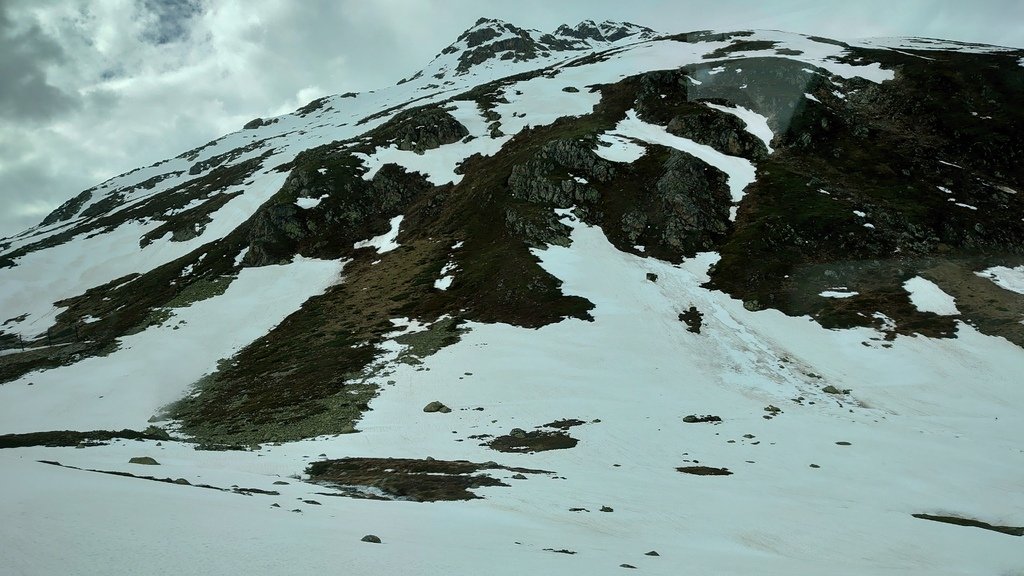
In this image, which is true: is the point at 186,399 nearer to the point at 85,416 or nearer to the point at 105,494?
the point at 85,416

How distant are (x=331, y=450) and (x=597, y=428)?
16925 millimetres

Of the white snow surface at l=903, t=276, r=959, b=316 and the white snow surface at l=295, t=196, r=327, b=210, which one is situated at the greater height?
the white snow surface at l=295, t=196, r=327, b=210

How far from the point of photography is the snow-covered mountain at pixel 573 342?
15.6m

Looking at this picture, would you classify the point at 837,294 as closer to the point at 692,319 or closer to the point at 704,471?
the point at 692,319

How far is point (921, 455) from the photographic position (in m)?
28.4

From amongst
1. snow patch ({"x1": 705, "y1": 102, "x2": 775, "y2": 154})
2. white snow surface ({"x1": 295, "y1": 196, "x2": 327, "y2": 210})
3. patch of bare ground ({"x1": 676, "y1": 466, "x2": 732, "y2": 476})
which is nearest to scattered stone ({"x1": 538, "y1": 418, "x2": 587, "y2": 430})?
patch of bare ground ({"x1": 676, "y1": 466, "x2": 732, "y2": 476})

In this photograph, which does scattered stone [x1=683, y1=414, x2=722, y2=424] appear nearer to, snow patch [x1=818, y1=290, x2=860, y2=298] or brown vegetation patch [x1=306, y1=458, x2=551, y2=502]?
brown vegetation patch [x1=306, y1=458, x2=551, y2=502]

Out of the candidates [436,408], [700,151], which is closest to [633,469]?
[436,408]

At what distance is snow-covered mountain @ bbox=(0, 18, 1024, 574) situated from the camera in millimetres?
15617

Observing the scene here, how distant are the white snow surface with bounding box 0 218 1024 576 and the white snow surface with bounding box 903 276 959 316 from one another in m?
5.57

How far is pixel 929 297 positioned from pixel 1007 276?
12.6m

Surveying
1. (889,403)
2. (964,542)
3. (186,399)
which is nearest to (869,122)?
(889,403)

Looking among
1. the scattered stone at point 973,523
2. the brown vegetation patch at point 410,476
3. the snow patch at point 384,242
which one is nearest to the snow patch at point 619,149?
the snow patch at point 384,242

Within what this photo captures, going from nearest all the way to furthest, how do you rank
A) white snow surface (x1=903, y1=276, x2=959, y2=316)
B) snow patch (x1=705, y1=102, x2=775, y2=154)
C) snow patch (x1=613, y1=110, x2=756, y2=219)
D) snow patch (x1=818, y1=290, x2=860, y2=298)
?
white snow surface (x1=903, y1=276, x2=959, y2=316) < snow patch (x1=818, y1=290, x2=860, y2=298) < snow patch (x1=613, y1=110, x2=756, y2=219) < snow patch (x1=705, y1=102, x2=775, y2=154)
